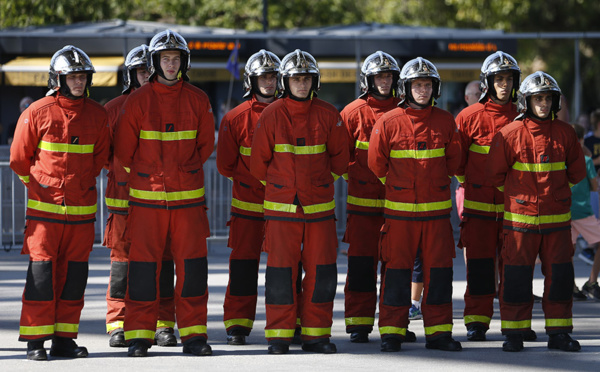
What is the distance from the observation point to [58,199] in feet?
26.4

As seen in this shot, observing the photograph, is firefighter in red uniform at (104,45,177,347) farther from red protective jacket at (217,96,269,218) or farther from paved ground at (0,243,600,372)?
red protective jacket at (217,96,269,218)

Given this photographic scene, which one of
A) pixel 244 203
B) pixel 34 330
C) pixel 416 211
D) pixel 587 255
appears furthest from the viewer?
pixel 587 255

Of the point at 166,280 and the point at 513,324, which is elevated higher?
the point at 166,280

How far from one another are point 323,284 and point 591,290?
412 centimetres

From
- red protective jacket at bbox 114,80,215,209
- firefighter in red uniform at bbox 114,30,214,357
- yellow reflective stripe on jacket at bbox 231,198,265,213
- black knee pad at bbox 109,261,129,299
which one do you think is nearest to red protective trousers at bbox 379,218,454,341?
yellow reflective stripe on jacket at bbox 231,198,265,213

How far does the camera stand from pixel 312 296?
27.5ft

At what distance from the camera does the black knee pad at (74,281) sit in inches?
320

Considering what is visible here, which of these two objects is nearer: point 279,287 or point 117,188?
point 279,287

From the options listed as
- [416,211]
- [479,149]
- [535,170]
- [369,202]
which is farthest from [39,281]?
[535,170]

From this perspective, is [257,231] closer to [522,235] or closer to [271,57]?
[271,57]

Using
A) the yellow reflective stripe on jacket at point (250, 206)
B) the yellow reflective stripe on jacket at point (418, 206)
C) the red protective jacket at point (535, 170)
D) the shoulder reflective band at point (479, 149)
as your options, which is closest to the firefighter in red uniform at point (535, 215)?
the red protective jacket at point (535, 170)

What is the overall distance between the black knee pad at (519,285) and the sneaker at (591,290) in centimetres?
299

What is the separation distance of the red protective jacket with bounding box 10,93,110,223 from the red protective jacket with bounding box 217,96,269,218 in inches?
47.5

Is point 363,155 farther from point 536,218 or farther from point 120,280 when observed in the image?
point 120,280
